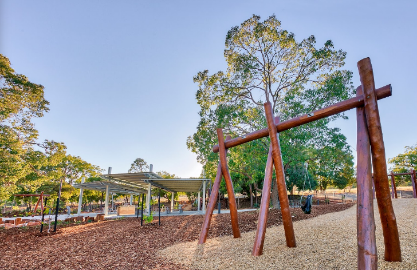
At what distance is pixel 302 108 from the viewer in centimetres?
1056

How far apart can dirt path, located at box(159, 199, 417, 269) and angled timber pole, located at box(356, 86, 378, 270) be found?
1.84 feet

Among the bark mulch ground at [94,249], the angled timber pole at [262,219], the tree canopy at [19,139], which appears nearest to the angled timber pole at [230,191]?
the bark mulch ground at [94,249]

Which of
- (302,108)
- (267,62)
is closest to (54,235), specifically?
(302,108)

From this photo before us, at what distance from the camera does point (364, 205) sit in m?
2.94

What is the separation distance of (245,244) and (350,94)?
914 centimetres

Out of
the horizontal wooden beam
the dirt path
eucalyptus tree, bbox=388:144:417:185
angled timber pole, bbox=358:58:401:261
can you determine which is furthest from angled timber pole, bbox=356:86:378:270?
eucalyptus tree, bbox=388:144:417:185

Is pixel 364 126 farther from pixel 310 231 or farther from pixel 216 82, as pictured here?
pixel 216 82

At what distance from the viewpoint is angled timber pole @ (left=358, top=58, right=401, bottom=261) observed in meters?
3.02

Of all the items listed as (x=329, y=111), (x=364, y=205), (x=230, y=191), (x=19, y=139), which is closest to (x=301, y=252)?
(x=364, y=205)

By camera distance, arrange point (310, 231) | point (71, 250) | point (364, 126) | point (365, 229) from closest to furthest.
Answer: point (365, 229) < point (364, 126) < point (310, 231) < point (71, 250)

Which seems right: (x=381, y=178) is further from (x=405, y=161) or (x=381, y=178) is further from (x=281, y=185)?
(x=405, y=161)

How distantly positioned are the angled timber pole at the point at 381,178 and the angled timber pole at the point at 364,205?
89 mm

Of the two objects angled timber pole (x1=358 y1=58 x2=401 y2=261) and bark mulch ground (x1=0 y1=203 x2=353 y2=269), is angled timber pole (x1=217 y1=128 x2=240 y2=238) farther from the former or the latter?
angled timber pole (x1=358 y1=58 x2=401 y2=261)

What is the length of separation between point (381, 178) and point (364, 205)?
44cm
